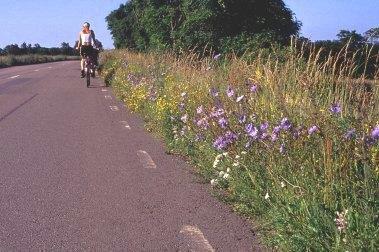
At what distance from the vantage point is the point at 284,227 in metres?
4.15

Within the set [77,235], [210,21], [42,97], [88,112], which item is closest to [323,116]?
[77,235]

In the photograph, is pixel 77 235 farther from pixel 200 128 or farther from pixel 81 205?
pixel 200 128

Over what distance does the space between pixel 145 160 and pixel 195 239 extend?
3216mm

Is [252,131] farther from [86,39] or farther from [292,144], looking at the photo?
[86,39]

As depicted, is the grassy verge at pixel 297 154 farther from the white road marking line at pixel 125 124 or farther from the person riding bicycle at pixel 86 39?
the person riding bicycle at pixel 86 39

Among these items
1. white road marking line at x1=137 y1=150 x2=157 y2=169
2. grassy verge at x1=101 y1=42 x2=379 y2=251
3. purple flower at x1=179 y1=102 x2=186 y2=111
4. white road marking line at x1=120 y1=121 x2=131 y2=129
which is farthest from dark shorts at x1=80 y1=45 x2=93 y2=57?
white road marking line at x1=137 y1=150 x2=157 y2=169

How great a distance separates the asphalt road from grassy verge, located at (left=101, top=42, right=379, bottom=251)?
0.30 metres

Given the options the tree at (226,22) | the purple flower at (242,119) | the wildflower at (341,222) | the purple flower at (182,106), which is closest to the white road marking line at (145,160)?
the purple flower at (182,106)

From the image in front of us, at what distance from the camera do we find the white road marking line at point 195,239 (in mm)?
4332

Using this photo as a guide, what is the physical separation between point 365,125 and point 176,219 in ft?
5.85

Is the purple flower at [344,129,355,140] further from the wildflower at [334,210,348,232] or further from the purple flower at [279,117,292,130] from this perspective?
the wildflower at [334,210,348,232]

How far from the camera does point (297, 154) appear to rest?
4895 millimetres

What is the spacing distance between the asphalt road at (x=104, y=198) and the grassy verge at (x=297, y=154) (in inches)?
11.7

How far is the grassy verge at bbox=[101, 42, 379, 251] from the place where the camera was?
3.87 m
